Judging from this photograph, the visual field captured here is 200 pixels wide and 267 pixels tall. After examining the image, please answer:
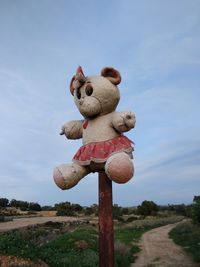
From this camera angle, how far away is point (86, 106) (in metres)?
5.54

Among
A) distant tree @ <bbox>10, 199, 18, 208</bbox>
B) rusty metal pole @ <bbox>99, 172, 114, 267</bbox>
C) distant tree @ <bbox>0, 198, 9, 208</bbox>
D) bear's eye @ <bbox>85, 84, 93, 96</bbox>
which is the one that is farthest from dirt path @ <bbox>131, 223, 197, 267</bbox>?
distant tree @ <bbox>10, 199, 18, 208</bbox>

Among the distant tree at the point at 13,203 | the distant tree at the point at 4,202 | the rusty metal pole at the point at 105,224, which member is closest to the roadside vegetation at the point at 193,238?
the rusty metal pole at the point at 105,224

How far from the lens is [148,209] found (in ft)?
143

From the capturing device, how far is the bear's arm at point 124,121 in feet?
17.5

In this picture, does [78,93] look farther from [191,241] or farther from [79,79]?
[191,241]

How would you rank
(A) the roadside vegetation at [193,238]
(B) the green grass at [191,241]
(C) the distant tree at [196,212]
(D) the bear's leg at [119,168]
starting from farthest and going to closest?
(C) the distant tree at [196,212], (A) the roadside vegetation at [193,238], (B) the green grass at [191,241], (D) the bear's leg at [119,168]

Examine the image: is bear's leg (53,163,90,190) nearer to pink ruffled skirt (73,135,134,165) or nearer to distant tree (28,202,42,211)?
pink ruffled skirt (73,135,134,165)

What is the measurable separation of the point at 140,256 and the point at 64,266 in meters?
5.80

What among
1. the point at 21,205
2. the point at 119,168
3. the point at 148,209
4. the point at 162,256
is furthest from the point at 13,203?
the point at 119,168

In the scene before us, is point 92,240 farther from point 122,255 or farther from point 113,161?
point 113,161

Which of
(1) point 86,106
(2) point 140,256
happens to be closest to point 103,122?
(1) point 86,106

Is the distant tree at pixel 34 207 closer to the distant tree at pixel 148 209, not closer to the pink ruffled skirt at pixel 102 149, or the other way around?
the distant tree at pixel 148 209

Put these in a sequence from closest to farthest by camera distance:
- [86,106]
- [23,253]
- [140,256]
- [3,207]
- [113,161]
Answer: [113,161] → [86,106] → [23,253] → [140,256] → [3,207]

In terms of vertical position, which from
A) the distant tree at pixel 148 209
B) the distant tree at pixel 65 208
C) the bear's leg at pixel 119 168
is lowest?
the bear's leg at pixel 119 168
